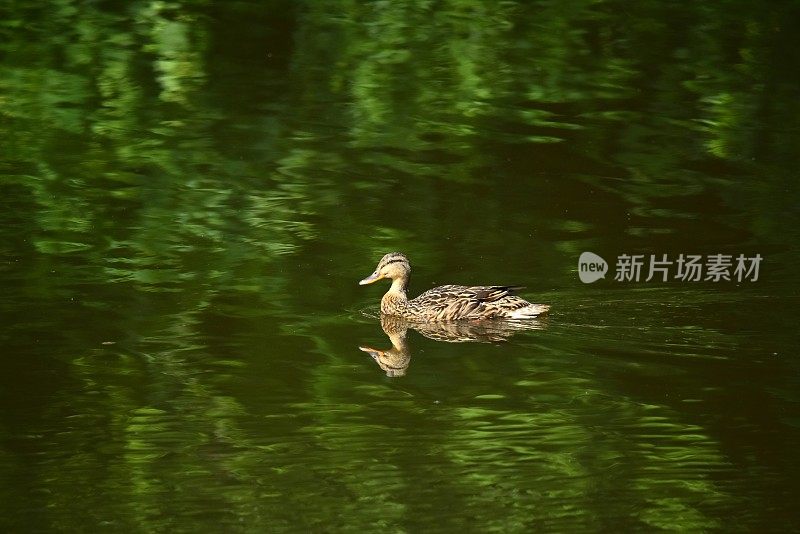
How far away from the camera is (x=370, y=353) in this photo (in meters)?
8.27

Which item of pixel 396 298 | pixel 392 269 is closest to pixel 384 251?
pixel 392 269

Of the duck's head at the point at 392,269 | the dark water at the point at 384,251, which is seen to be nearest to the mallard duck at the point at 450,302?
the duck's head at the point at 392,269

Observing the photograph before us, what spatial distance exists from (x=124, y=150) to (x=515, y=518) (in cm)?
723

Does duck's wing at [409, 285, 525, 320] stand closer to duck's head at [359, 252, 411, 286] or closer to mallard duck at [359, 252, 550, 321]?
mallard duck at [359, 252, 550, 321]

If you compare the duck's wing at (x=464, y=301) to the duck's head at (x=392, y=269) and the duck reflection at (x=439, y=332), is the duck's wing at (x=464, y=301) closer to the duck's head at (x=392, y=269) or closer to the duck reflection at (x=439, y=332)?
the duck reflection at (x=439, y=332)

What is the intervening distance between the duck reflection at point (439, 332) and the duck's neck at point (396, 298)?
68 mm

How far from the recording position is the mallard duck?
884 cm

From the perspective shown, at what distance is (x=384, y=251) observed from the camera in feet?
33.3

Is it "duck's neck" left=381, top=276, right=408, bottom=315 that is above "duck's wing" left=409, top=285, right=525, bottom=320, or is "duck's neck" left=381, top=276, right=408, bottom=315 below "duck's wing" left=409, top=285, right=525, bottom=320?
below

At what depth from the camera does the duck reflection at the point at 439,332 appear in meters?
8.27

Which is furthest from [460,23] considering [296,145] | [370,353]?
[370,353]

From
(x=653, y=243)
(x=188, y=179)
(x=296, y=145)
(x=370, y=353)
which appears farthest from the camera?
(x=296, y=145)

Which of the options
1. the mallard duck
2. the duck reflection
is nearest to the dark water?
the duck reflection

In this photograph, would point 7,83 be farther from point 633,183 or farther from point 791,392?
point 791,392
